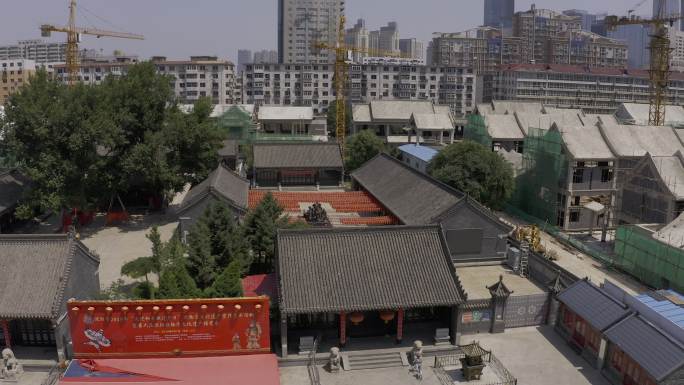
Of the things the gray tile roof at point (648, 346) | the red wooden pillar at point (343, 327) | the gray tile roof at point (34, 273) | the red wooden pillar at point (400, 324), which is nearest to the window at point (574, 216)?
the gray tile roof at point (648, 346)

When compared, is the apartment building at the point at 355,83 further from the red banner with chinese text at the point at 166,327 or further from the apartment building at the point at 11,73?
the red banner with chinese text at the point at 166,327

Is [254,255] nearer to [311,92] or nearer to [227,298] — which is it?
[227,298]

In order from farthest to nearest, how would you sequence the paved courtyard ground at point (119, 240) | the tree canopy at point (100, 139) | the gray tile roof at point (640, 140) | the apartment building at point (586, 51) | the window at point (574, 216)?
the apartment building at point (586, 51) → the window at point (574, 216) → the gray tile roof at point (640, 140) → the tree canopy at point (100, 139) → the paved courtyard ground at point (119, 240)

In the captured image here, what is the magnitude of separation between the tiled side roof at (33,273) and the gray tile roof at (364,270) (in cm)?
852

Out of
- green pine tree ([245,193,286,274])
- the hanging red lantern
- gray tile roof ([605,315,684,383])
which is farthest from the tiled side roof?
gray tile roof ([605,315,684,383])

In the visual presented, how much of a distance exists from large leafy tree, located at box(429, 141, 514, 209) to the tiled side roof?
83.7 ft

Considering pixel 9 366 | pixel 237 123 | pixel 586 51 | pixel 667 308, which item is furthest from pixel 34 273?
pixel 586 51

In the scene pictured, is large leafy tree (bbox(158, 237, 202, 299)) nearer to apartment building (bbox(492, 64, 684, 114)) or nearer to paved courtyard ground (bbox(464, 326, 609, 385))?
paved courtyard ground (bbox(464, 326, 609, 385))

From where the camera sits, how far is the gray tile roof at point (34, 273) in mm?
20688

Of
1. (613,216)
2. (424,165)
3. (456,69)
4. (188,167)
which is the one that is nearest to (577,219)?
(613,216)

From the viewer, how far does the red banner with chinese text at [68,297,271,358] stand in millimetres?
20297

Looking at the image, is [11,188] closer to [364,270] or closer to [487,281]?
[364,270]

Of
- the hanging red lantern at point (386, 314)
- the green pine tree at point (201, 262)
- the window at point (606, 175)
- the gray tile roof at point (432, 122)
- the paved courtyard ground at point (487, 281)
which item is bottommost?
the paved courtyard ground at point (487, 281)

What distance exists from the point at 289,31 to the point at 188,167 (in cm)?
10757
